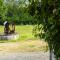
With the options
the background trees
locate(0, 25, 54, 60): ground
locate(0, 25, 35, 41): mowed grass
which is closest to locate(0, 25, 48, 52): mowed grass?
locate(0, 25, 54, 60): ground

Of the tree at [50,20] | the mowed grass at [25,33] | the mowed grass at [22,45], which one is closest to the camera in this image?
the tree at [50,20]

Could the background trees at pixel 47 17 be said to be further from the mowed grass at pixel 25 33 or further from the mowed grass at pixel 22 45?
the mowed grass at pixel 25 33

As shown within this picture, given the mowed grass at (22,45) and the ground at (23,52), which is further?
the mowed grass at (22,45)

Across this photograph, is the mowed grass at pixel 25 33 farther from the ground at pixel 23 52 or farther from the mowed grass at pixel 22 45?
the ground at pixel 23 52

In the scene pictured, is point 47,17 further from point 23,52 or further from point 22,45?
point 22,45

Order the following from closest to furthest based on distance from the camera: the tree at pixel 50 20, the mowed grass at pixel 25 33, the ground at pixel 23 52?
the tree at pixel 50 20, the ground at pixel 23 52, the mowed grass at pixel 25 33

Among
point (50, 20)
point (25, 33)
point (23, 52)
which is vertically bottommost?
point (25, 33)

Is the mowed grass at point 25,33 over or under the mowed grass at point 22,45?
under

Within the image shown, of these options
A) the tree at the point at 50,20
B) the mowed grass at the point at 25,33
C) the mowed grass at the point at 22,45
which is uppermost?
the tree at the point at 50,20

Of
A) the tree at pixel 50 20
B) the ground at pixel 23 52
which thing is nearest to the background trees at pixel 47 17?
the tree at pixel 50 20

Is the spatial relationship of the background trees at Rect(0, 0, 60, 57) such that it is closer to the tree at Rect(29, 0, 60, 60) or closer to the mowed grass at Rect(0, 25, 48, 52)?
the tree at Rect(29, 0, 60, 60)

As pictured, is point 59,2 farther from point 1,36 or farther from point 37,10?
point 1,36

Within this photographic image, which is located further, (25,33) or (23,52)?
(25,33)

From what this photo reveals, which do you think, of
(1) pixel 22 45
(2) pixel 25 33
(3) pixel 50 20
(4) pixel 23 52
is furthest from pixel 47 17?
(2) pixel 25 33
